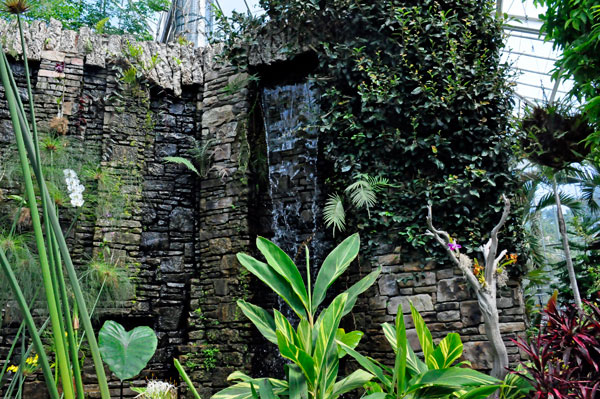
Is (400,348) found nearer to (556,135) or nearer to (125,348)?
(125,348)

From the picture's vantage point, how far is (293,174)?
613 cm

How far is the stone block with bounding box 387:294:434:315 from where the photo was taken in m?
4.70

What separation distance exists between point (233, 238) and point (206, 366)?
1.48m

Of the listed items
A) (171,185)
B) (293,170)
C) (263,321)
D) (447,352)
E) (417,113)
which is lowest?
(447,352)

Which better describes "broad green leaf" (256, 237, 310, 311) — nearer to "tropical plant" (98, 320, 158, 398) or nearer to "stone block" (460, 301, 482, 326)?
"tropical plant" (98, 320, 158, 398)

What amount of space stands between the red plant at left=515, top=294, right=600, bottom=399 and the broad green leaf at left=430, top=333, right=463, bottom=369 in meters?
0.50

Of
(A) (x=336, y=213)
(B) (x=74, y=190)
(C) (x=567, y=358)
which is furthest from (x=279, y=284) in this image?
(A) (x=336, y=213)

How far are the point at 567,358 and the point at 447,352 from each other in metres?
0.77

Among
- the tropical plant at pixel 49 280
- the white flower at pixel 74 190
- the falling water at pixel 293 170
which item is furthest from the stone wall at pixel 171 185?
the tropical plant at pixel 49 280

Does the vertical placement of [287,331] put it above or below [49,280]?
below

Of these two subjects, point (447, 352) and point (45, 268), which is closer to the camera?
point (45, 268)

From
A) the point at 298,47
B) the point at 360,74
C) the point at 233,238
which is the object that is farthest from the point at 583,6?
the point at 233,238

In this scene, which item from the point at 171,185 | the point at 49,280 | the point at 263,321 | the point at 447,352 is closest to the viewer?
the point at 49,280

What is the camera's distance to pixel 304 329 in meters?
2.26
